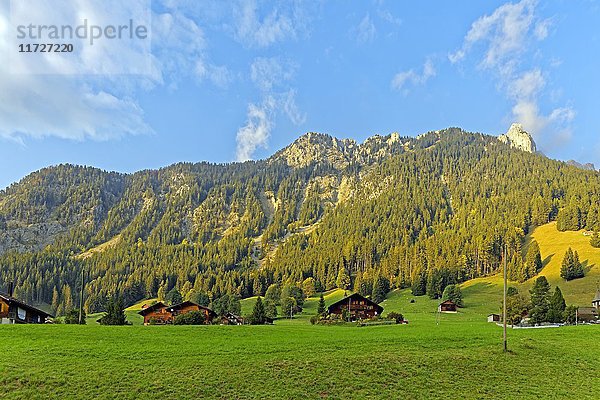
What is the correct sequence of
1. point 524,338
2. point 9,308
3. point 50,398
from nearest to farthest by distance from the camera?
point 50,398 → point 524,338 → point 9,308

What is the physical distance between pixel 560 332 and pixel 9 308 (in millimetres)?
75051

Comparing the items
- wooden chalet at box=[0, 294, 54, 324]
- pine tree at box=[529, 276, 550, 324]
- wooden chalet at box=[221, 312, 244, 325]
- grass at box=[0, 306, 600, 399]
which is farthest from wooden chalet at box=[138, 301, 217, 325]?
pine tree at box=[529, 276, 550, 324]

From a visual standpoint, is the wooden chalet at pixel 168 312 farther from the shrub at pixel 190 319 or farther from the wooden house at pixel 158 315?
the shrub at pixel 190 319

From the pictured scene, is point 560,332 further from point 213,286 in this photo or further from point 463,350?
point 213,286

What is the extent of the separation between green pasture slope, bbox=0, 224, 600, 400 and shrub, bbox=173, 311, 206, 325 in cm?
2786

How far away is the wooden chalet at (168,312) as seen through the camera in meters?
93.8

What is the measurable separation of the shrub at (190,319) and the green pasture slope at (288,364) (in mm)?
27863

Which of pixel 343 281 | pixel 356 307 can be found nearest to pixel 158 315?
pixel 356 307

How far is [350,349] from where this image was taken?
45.8m

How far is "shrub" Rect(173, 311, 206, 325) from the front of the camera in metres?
84.3

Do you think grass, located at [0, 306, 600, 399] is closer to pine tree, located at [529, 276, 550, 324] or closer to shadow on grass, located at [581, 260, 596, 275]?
pine tree, located at [529, 276, 550, 324]

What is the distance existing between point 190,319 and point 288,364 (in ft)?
160

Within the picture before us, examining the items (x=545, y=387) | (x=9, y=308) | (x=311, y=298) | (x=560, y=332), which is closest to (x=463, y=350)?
(x=545, y=387)

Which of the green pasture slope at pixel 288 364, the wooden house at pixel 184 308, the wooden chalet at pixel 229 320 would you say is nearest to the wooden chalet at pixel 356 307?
the wooden chalet at pixel 229 320
